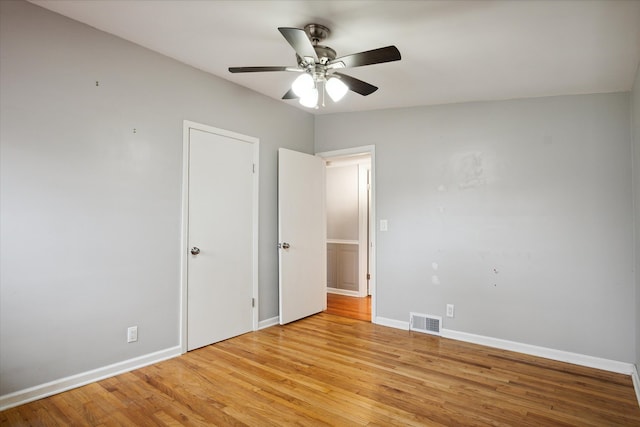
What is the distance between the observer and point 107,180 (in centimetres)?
266

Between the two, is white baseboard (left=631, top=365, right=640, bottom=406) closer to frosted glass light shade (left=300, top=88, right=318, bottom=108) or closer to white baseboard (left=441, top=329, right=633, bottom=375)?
white baseboard (left=441, top=329, right=633, bottom=375)

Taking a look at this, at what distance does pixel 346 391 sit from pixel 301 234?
2.09 metres

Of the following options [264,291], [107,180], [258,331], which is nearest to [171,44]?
[107,180]

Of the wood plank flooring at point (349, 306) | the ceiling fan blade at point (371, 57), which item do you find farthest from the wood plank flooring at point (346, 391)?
the ceiling fan blade at point (371, 57)

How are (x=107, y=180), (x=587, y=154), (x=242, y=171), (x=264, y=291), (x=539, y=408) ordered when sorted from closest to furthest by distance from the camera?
(x=539, y=408), (x=107, y=180), (x=587, y=154), (x=242, y=171), (x=264, y=291)

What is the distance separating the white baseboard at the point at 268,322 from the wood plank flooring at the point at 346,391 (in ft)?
1.70

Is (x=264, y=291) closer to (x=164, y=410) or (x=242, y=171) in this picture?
(x=242, y=171)

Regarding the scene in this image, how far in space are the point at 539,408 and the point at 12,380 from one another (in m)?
3.43

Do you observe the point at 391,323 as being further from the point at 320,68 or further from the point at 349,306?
the point at 320,68

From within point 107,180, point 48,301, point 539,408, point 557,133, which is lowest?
point 539,408

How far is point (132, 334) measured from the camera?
280cm

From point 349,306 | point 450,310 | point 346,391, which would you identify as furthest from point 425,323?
point 346,391

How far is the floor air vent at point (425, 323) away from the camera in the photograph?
372cm

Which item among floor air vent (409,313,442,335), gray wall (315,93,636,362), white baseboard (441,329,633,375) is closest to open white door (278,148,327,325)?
gray wall (315,93,636,362)
